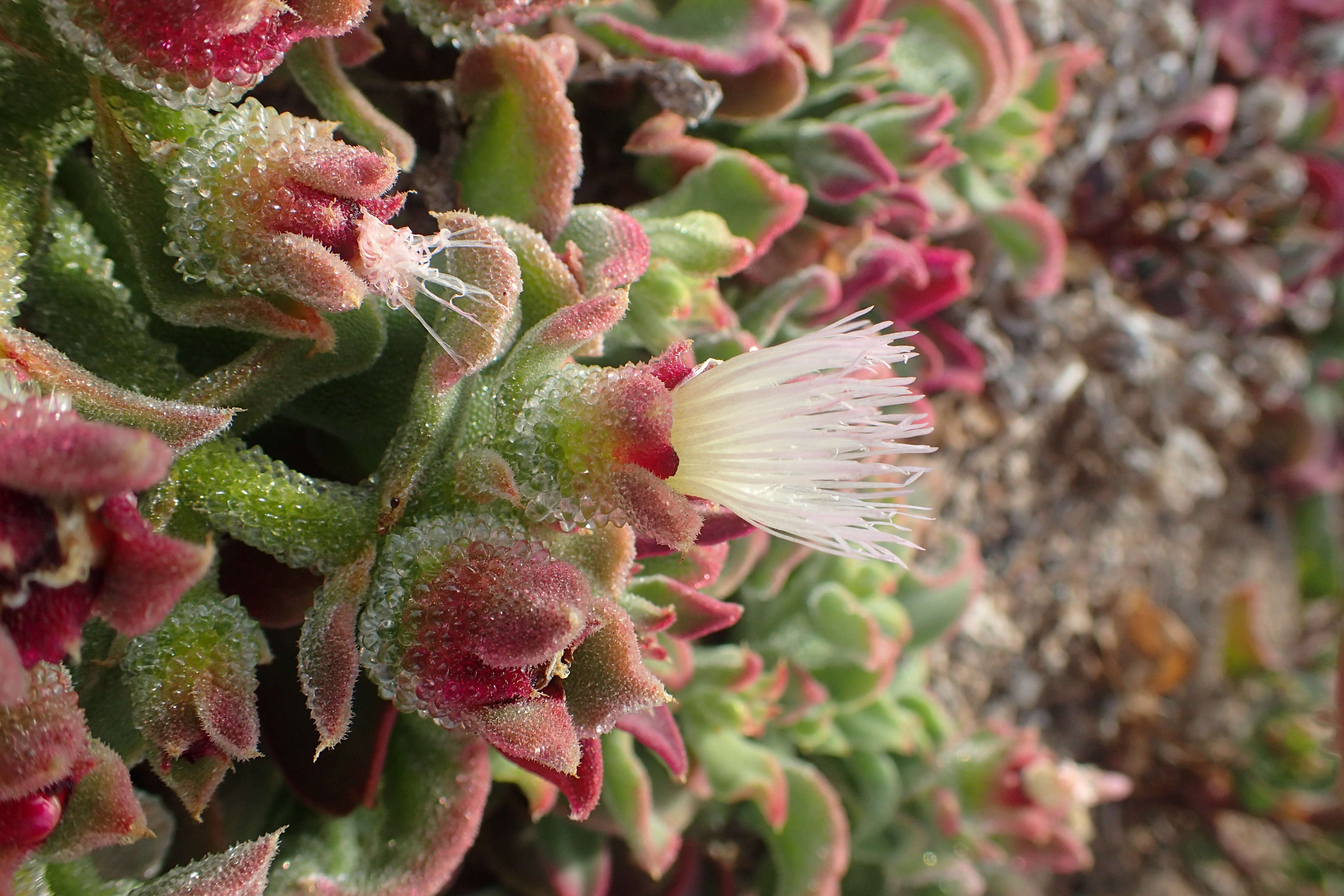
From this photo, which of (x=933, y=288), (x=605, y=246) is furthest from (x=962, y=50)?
(x=605, y=246)

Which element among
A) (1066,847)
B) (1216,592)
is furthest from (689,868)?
(1216,592)

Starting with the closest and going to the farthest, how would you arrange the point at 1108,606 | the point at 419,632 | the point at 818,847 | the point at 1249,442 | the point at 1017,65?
1. the point at 419,632
2. the point at 818,847
3. the point at 1017,65
4. the point at 1108,606
5. the point at 1249,442

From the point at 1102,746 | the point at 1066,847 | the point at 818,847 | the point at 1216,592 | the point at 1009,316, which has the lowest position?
the point at 1102,746

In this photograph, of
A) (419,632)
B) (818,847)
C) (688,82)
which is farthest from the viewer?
(818,847)

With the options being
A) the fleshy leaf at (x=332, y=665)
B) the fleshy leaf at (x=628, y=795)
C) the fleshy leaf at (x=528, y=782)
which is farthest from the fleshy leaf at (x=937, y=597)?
the fleshy leaf at (x=332, y=665)

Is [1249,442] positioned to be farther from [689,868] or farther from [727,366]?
[727,366]

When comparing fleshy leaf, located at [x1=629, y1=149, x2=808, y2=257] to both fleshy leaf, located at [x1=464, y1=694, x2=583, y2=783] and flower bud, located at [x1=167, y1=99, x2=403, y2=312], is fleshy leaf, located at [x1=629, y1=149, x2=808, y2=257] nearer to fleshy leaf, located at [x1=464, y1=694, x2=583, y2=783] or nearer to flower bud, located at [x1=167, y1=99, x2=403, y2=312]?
flower bud, located at [x1=167, y1=99, x2=403, y2=312]

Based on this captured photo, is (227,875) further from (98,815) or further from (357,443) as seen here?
(357,443)

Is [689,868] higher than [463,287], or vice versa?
[463,287]
